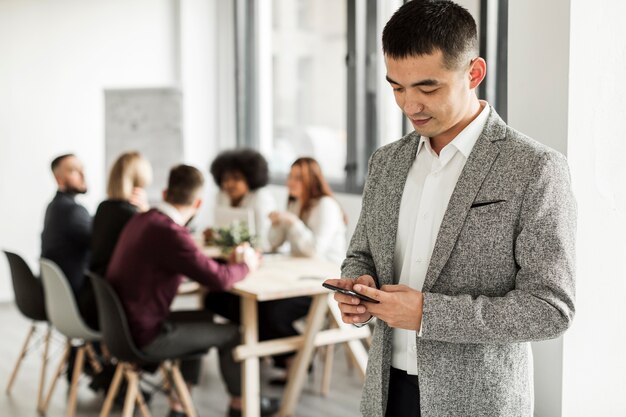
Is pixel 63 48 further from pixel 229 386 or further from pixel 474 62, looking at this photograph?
pixel 474 62

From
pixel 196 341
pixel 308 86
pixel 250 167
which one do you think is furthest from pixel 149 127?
pixel 196 341

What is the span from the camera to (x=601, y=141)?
7.57 feet

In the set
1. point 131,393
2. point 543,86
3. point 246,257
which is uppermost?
point 543,86

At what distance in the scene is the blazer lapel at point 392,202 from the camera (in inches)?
66.4

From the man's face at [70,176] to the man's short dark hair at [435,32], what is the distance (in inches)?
135

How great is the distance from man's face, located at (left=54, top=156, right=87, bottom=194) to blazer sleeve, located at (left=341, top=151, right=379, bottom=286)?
3.14 metres

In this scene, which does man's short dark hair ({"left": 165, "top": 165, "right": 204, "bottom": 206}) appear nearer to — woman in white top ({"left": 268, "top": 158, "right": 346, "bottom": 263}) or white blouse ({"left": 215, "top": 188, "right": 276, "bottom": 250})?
woman in white top ({"left": 268, "top": 158, "right": 346, "bottom": 263})

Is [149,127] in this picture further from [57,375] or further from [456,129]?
[456,129]

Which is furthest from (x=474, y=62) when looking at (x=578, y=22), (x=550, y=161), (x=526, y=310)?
(x=578, y=22)

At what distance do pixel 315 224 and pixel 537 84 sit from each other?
2172mm

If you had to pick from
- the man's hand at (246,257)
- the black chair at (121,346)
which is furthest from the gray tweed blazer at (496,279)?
the man's hand at (246,257)

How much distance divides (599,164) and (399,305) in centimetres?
112

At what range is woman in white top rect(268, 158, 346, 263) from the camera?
4367 mm

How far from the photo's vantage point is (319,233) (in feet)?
14.5
